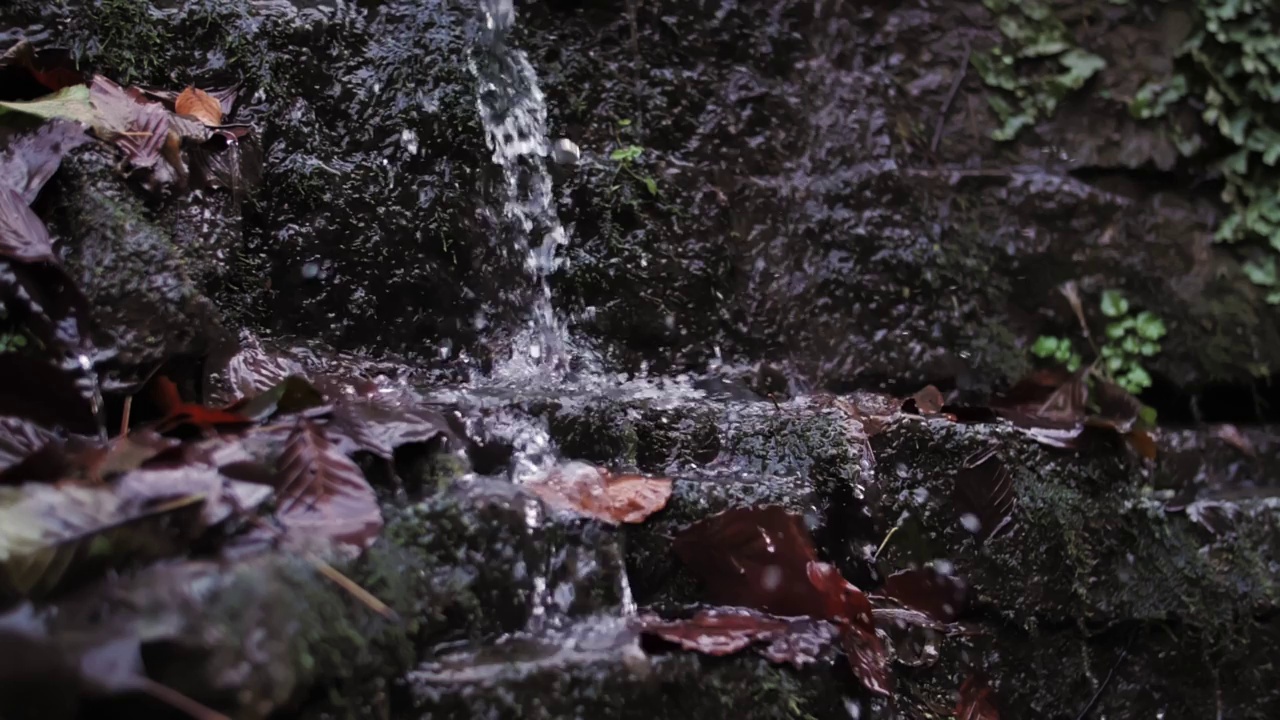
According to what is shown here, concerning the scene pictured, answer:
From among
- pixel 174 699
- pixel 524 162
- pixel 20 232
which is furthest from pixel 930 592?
pixel 20 232

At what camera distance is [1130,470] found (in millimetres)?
2020

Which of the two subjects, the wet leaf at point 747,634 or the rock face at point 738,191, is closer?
the wet leaf at point 747,634

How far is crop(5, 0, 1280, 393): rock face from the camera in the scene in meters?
2.14

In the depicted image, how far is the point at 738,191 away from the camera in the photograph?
8.54 ft

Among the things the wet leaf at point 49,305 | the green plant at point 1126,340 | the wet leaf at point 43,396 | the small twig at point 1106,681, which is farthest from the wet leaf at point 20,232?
the green plant at point 1126,340

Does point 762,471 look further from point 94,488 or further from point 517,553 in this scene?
point 94,488

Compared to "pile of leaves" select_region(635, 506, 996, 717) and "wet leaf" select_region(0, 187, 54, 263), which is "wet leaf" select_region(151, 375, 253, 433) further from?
"pile of leaves" select_region(635, 506, 996, 717)

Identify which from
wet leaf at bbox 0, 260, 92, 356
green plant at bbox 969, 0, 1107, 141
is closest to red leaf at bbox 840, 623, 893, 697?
wet leaf at bbox 0, 260, 92, 356

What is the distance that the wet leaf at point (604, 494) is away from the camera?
152 cm

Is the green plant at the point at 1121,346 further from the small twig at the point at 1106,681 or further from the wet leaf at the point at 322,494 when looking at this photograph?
the wet leaf at the point at 322,494

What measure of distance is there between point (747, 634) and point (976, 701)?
674 millimetres

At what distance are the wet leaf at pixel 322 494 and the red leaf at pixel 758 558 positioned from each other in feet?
1.98

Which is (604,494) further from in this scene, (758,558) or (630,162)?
(630,162)

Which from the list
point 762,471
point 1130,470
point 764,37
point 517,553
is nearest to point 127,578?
point 517,553
